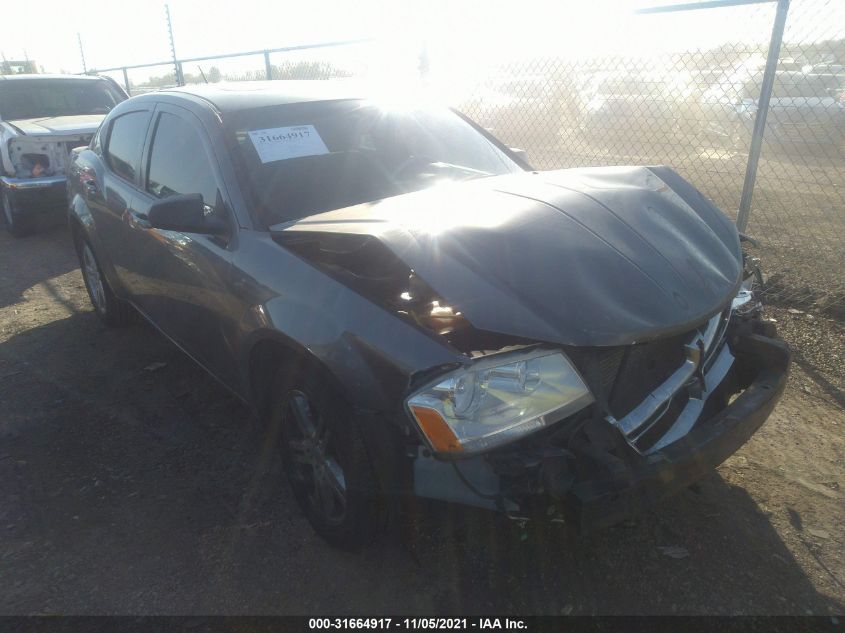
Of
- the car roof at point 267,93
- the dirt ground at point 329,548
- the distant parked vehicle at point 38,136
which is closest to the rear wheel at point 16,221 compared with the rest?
the distant parked vehicle at point 38,136

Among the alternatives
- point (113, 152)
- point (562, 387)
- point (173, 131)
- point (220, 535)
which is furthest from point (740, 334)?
point (113, 152)

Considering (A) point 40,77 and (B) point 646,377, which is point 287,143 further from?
(A) point 40,77

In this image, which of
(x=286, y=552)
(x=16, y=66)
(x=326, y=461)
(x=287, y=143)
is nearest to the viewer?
(x=326, y=461)

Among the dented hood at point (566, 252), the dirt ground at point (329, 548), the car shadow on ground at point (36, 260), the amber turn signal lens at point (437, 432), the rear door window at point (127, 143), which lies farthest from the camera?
the car shadow on ground at point (36, 260)

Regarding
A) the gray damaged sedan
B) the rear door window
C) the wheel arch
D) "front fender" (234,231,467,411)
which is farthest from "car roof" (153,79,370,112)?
the wheel arch

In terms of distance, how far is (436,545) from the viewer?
252 cm

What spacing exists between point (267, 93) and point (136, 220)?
1088 millimetres

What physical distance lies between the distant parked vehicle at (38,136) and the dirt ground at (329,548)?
4.46 m

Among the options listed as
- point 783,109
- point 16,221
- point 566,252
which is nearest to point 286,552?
point 566,252

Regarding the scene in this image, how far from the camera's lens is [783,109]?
21.3 feet

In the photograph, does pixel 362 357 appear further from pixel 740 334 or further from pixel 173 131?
pixel 173 131

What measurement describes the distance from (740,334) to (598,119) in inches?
221

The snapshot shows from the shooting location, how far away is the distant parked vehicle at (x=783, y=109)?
5516 mm

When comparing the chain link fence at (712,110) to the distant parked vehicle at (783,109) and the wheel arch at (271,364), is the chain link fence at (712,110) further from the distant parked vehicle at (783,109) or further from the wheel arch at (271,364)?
the wheel arch at (271,364)
